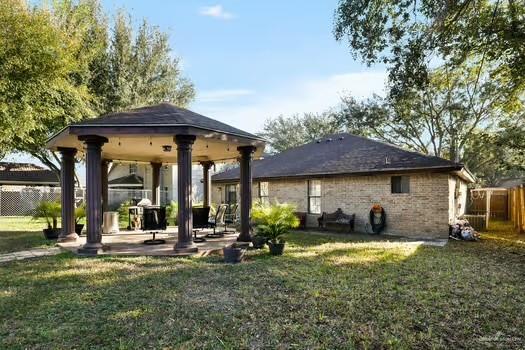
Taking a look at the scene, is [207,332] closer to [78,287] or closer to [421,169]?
[78,287]

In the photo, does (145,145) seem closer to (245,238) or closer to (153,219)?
(153,219)

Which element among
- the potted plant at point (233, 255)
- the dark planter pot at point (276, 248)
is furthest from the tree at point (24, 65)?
the dark planter pot at point (276, 248)

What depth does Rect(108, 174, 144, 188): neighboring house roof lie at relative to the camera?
29.4 m

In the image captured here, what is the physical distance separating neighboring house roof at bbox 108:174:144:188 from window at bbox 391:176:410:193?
22.3 metres

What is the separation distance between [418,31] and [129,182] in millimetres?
26217

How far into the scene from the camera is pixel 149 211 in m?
9.49

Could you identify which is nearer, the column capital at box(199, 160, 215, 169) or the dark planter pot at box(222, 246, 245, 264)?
the dark planter pot at box(222, 246, 245, 264)

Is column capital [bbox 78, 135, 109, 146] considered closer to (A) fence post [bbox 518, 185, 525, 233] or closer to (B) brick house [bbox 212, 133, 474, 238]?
(B) brick house [bbox 212, 133, 474, 238]

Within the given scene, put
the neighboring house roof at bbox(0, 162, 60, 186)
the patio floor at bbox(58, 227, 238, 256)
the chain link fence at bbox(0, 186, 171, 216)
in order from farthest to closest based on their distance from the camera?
the neighboring house roof at bbox(0, 162, 60, 186) < the chain link fence at bbox(0, 186, 171, 216) < the patio floor at bbox(58, 227, 238, 256)

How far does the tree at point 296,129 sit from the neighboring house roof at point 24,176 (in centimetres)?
2308

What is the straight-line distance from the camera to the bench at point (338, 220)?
568 inches

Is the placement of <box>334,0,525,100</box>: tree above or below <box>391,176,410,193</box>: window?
above

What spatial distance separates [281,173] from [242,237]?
761cm

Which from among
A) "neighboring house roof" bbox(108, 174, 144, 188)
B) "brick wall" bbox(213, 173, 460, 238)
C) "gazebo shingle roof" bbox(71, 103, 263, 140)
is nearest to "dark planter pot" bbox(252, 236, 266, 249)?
→ "gazebo shingle roof" bbox(71, 103, 263, 140)
